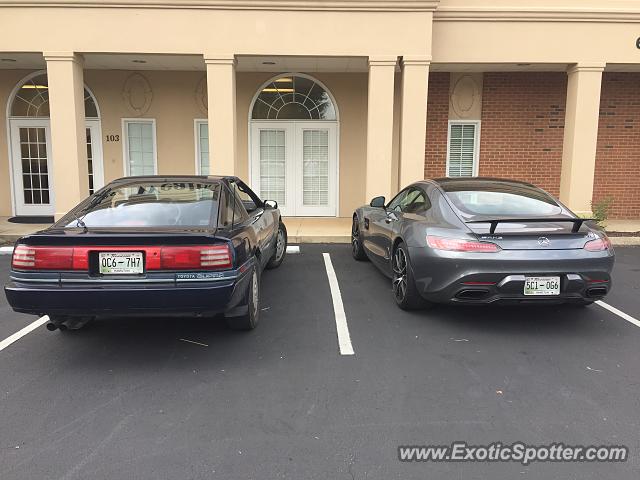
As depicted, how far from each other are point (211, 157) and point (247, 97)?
288 centimetres

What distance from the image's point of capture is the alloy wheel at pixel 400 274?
208 inches

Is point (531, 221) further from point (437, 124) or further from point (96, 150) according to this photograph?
point (96, 150)

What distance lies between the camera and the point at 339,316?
5230mm

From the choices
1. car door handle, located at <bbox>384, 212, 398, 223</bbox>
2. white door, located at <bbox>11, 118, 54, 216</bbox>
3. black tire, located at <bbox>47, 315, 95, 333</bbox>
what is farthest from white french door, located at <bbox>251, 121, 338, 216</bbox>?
Answer: black tire, located at <bbox>47, 315, 95, 333</bbox>

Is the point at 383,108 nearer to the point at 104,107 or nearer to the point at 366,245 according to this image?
the point at 366,245

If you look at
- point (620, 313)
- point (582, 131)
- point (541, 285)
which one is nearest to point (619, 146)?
point (582, 131)

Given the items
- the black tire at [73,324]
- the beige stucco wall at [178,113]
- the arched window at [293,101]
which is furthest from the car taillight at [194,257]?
the arched window at [293,101]

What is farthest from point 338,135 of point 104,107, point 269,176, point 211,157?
point 104,107

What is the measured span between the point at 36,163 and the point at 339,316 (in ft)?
32.5

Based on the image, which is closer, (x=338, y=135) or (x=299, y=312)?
(x=299, y=312)

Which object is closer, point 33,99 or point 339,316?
point 339,316

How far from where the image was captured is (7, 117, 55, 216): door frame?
11.8 meters

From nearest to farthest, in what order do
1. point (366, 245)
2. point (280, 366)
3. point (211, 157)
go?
point (280, 366), point (366, 245), point (211, 157)

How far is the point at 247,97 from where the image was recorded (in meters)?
11.9
